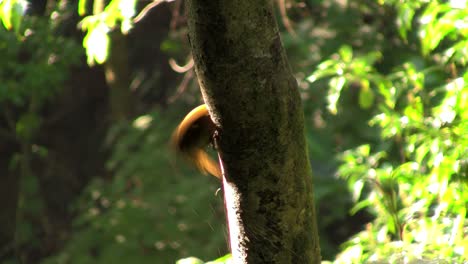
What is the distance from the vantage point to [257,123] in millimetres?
1733

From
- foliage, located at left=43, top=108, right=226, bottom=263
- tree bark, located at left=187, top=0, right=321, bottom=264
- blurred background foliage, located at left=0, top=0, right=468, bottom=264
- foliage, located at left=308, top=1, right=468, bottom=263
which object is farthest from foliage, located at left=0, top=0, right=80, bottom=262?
tree bark, located at left=187, top=0, right=321, bottom=264

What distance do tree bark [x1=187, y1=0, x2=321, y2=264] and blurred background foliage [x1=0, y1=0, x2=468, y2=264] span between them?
0.51 metres

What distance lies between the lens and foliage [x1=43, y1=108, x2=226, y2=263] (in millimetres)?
5832

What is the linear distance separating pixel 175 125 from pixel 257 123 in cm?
469

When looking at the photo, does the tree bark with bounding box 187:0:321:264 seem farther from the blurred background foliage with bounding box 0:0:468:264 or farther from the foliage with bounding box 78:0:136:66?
the foliage with bounding box 78:0:136:66

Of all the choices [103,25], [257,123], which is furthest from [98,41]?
[257,123]

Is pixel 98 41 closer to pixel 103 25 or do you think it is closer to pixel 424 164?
pixel 103 25

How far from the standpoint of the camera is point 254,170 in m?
1.79

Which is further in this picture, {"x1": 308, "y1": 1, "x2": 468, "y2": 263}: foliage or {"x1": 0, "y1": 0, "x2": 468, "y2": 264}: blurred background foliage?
{"x1": 0, "y1": 0, "x2": 468, "y2": 264}: blurred background foliage

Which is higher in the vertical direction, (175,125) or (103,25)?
(175,125)

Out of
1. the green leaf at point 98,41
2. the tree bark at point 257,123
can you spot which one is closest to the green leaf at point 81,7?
Answer: the green leaf at point 98,41

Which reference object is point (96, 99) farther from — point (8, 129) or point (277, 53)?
point (277, 53)

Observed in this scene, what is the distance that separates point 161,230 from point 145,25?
208cm

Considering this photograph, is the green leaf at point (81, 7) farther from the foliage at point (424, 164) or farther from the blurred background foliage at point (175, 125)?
the foliage at point (424, 164)
